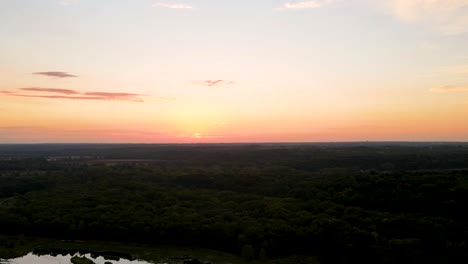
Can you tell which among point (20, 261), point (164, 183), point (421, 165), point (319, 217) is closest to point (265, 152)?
point (421, 165)

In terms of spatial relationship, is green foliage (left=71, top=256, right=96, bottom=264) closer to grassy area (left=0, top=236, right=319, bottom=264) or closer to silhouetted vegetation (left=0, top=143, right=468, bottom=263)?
grassy area (left=0, top=236, right=319, bottom=264)

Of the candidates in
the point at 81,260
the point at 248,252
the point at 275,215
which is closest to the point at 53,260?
the point at 81,260

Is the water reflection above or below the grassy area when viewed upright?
below

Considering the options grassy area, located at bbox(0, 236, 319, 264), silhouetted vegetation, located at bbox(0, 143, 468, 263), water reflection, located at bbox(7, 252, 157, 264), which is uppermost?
silhouetted vegetation, located at bbox(0, 143, 468, 263)

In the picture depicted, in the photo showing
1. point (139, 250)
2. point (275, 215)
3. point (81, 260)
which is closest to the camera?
point (81, 260)

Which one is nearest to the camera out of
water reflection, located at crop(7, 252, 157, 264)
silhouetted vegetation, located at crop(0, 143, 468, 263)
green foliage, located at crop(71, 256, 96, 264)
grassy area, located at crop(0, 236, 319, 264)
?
green foliage, located at crop(71, 256, 96, 264)

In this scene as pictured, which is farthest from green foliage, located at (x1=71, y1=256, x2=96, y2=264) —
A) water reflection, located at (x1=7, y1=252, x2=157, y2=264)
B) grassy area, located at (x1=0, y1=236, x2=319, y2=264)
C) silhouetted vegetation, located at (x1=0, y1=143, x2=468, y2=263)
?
silhouetted vegetation, located at (x1=0, y1=143, x2=468, y2=263)

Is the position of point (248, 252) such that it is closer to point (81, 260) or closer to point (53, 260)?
point (81, 260)

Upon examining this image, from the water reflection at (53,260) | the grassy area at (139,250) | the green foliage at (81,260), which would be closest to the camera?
the green foliage at (81,260)

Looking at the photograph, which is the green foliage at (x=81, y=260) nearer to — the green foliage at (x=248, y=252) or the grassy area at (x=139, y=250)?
the grassy area at (x=139, y=250)

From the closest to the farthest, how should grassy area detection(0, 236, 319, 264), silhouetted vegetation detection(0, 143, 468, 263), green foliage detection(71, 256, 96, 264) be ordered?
green foliage detection(71, 256, 96, 264)
silhouetted vegetation detection(0, 143, 468, 263)
grassy area detection(0, 236, 319, 264)

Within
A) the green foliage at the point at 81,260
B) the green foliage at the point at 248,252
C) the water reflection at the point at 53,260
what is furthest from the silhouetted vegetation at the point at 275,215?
the green foliage at the point at 81,260
